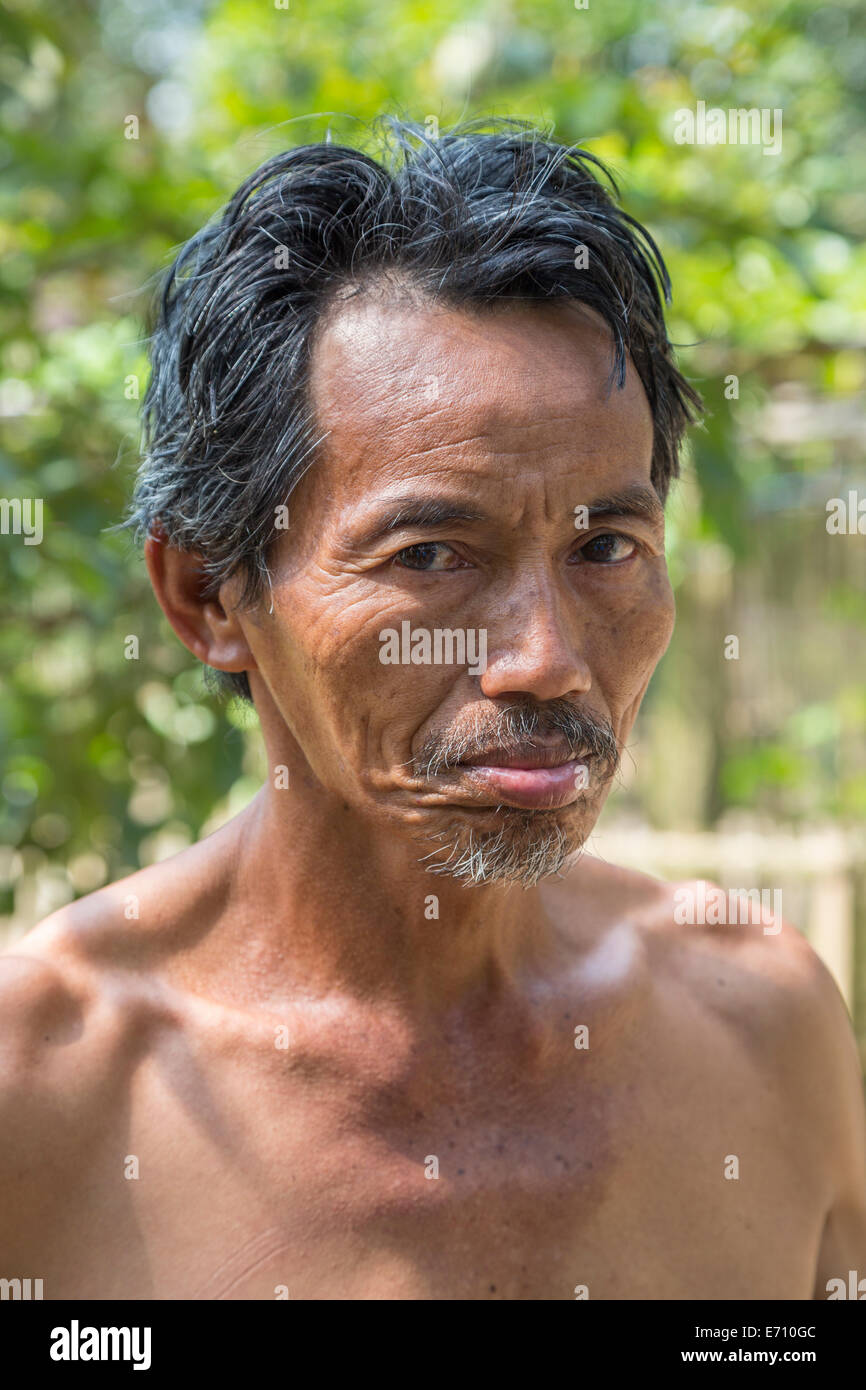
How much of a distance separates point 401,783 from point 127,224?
2.09 meters

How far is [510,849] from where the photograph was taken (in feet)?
4.66

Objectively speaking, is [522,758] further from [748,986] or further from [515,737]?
[748,986]

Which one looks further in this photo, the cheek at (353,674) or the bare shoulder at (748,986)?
the bare shoulder at (748,986)

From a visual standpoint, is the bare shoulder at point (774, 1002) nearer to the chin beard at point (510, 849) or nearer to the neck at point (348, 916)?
the neck at point (348, 916)

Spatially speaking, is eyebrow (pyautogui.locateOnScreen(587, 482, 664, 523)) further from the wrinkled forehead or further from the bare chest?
the bare chest

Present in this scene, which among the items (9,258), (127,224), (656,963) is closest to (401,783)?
(656,963)

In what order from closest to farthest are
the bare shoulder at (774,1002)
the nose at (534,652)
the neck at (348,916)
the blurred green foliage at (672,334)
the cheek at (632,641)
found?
1. the nose at (534,652)
2. the cheek at (632,641)
3. the neck at (348,916)
4. the bare shoulder at (774,1002)
5. the blurred green foliage at (672,334)

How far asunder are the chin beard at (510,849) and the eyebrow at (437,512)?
313mm

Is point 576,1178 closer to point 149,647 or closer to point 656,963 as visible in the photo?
point 656,963

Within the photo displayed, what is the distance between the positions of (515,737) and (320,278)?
59 centimetres

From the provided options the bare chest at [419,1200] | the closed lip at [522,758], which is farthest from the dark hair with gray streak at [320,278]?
the bare chest at [419,1200]

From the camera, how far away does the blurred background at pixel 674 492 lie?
9.60ft

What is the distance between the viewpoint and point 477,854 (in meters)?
1.42
